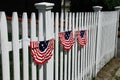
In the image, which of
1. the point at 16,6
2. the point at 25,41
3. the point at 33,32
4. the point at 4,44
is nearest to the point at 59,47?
the point at 33,32

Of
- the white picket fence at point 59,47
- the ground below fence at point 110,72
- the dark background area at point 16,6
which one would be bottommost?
the ground below fence at point 110,72

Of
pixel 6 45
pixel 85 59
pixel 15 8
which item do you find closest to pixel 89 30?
pixel 85 59

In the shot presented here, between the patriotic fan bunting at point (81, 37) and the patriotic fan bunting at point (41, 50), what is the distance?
1150mm

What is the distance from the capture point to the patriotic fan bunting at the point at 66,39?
3897mm

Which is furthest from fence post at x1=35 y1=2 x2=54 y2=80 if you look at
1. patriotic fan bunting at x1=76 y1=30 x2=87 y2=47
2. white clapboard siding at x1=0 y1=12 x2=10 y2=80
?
patriotic fan bunting at x1=76 y1=30 x2=87 y2=47

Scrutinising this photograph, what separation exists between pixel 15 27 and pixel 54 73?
1453 millimetres

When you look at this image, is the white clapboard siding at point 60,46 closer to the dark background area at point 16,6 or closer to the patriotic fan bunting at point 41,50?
the patriotic fan bunting at point 41,50

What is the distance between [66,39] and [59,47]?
18cm

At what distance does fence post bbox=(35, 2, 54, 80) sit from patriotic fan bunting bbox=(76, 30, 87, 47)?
1.17m

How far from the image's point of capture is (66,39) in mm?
4066

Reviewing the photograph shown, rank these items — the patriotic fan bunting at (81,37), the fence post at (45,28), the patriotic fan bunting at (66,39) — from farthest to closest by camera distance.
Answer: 1. the patriotic fan bunting at (81,37)
2. the patriotic fan bunting at (66,39)
3. the fence post at (45,28)

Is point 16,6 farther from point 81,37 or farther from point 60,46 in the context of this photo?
point 60,46

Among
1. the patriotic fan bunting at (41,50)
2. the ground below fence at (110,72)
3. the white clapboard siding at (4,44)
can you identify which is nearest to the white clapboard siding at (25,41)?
the patriotic fan bunting at (41,50)

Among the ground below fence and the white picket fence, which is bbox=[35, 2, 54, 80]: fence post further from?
the ground below fence
